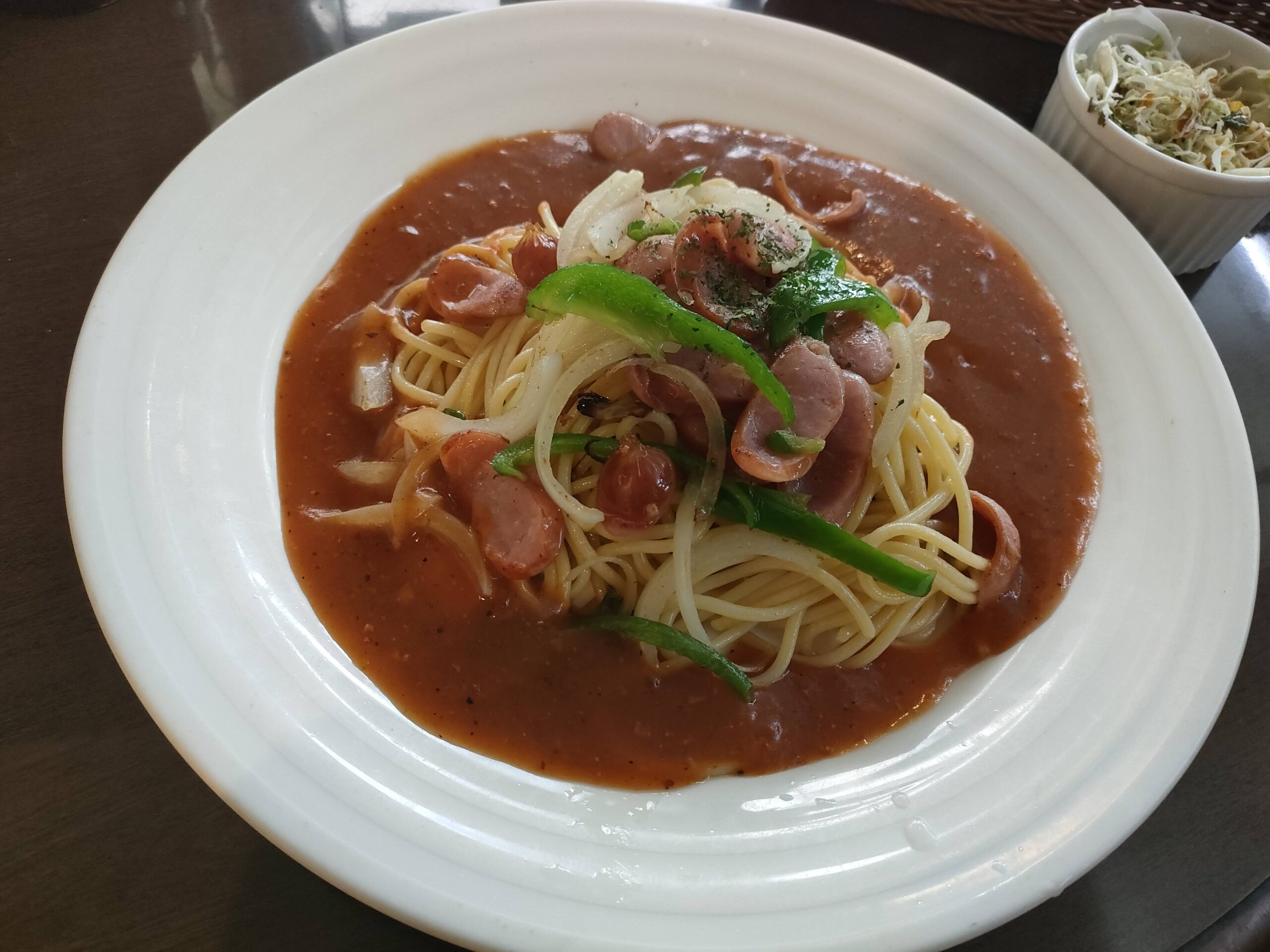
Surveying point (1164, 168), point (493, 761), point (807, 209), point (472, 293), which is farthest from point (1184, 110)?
point (493, 761)

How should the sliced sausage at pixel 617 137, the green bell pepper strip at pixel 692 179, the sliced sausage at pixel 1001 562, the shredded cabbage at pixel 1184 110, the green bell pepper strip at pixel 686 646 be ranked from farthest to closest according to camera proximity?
the sliced sausage at pixel 617 137 → the shredded cabbage at pixel 1184 110 → the green bell pepper strip at pixel 692 179 → the sliced sausage at pixel 1001 562 → the green bell pepper strip at pixel 686 646

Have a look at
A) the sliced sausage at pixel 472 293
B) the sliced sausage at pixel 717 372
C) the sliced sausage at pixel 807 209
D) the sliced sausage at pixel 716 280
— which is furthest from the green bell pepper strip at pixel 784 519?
the sliced sausage at pixel 807 209

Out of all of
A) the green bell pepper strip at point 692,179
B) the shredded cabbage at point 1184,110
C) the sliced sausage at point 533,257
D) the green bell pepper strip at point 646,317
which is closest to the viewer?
the green bell pepper strip at point 646,317

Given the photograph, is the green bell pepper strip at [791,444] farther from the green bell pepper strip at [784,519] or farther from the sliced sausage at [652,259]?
the sliced sausage at [652,259]

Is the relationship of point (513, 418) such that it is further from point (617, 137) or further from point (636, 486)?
point (617, 137)

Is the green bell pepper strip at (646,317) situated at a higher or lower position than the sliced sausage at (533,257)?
higher

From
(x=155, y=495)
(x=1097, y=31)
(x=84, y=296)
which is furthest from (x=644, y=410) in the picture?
(x=1097, y=31)
